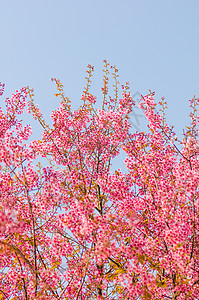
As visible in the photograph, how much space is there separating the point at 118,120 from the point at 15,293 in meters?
6.85

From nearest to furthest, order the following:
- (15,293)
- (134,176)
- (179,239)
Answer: (179,239) → (15,293) → (134,176)

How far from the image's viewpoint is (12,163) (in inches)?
311

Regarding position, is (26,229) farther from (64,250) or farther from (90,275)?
(90,275)

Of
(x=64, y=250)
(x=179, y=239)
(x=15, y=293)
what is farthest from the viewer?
(x=15, y=293)

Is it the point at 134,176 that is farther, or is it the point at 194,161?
the point at 134,176

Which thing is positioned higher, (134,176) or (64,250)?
(134,176)

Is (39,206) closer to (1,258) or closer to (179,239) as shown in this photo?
(1,258)

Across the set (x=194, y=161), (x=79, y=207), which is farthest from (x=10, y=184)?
(x=194, y=161)

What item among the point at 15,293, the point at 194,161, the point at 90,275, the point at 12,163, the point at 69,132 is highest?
the point at 69,132

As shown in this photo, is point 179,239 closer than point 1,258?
Yes

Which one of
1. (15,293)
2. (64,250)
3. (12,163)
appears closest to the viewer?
(12,163)

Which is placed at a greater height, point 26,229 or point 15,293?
point 26,229

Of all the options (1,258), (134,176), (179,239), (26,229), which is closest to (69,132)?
(134,176)

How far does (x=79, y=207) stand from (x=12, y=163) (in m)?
2.03
